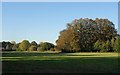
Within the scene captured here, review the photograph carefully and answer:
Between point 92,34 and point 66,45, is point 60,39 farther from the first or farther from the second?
point 92,34

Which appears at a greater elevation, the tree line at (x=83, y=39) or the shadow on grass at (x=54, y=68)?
the tree line at (x=83, y=39)

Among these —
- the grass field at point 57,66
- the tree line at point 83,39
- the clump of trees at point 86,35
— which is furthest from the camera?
the clump of trees at point 86,35

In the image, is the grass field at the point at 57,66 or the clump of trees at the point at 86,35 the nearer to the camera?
the grass field at the point at 57,66

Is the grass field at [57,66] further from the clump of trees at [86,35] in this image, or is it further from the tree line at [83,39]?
the clump of trees at [86,35]

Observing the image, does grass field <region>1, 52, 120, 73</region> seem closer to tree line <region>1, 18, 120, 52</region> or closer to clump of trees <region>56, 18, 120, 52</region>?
tree line <region>1, 18, 120, 52</region>

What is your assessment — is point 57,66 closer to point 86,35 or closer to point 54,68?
point 54,68

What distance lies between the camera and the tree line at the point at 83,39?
75.7 meters

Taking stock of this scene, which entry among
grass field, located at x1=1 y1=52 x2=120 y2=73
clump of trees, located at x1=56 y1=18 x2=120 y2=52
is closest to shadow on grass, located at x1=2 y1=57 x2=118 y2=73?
grass field, located at x1=1 y1=52 x2=120 y2=73

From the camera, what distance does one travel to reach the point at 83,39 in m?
80.6

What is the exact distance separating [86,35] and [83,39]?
6.79 ft

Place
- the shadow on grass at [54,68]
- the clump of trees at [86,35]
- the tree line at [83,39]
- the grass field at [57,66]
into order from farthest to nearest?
the clump of trees at [86,35] < the tree line at [83,39] < the grass field at [57,66] < the shadow on grass at [54,68]

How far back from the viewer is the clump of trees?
7875 cm

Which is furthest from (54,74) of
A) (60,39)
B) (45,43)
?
(60,39)

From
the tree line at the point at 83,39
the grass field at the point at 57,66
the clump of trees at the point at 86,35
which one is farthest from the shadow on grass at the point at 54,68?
the clump of trees at the point at 86,35
